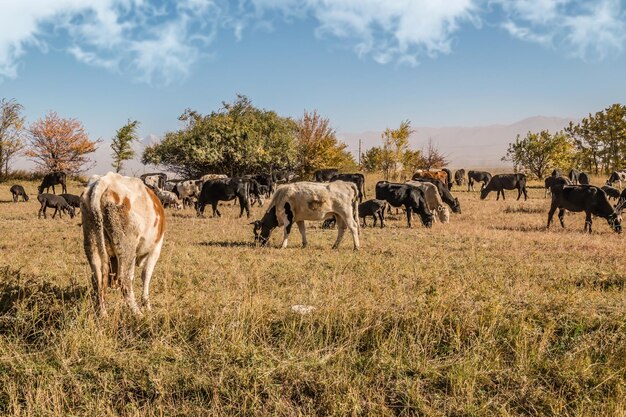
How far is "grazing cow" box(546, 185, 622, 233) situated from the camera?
1648cm

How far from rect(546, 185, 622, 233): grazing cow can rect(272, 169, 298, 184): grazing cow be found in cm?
2071

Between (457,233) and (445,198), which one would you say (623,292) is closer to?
(457,233)

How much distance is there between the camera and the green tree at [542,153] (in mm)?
44688

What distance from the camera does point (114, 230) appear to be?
5656 millimetres

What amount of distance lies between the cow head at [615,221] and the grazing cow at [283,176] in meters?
22.5

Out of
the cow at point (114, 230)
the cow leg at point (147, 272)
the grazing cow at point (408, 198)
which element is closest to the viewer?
the cow at point (114, 230)

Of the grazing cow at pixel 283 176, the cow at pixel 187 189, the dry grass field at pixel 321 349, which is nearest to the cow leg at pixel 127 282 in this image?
the dry grass field at pixel 321 349

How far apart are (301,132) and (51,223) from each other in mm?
35357

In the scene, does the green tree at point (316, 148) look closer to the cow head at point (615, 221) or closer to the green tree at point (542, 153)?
the green tree at point (542, 153)

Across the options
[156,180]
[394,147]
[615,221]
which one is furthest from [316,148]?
[615,221]

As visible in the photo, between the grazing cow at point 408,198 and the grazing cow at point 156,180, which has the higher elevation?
the grazing cow at point 156,180

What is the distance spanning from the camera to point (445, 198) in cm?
2241

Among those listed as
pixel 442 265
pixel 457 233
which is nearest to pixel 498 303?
pixel 442 265

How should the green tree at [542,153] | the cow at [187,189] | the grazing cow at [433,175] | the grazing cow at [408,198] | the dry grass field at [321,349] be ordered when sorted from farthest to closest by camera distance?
the green tree at [542,153], the grazing cow at [433,175], the cow at [187,189], the grazing cow at [408,198], the dry grass field at [321,349]
